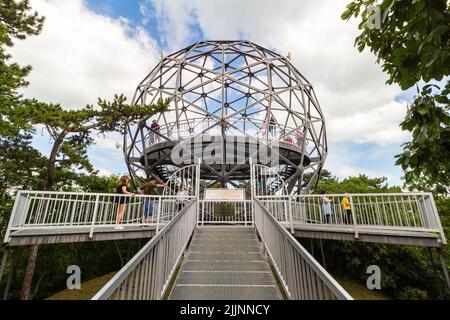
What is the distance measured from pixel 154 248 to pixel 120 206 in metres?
5.23

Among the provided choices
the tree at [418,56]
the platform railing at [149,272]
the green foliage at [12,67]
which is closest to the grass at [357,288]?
the tree at [418,56]

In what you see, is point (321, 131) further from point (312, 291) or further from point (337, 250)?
point (312, 291)

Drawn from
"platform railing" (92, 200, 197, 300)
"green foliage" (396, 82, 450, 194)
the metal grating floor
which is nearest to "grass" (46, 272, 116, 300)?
the metal grating floor

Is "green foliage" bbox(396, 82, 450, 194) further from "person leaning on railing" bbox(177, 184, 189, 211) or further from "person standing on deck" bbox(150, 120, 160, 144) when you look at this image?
"person standing on deck" bbox(150, 120, 160, 144)

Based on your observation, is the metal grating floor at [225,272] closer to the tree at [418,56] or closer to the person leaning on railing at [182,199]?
the person leaning on railing at [182,199]

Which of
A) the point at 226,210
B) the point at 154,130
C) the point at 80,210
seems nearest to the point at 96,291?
the point at 80,210

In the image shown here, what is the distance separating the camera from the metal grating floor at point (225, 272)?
3.95 meters

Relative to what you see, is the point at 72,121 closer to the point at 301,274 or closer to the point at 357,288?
the point at 301,274

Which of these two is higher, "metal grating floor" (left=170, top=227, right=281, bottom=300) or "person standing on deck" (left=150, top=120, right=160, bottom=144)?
"person standing on deck" (left=150, top=120, right=160, bottom=144)

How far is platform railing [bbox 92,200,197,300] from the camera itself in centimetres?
210

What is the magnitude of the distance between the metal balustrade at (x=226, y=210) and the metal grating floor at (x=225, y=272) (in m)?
2.82

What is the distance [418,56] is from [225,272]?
4584 millimetres

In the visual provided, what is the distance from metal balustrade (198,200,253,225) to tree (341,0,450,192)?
22.4ft

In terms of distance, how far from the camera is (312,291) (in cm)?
253
